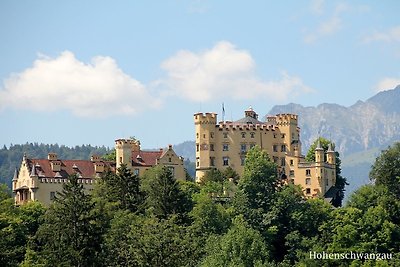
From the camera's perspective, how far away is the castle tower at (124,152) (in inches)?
4222

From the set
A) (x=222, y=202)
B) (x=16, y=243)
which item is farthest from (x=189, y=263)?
(x=222, y=202)

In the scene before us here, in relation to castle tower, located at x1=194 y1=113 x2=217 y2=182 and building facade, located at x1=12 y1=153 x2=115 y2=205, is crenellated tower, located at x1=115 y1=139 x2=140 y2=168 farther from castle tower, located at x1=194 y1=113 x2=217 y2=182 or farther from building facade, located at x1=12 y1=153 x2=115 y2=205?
castle tower, located at x1=194 y1=113 x2=217 y2=182

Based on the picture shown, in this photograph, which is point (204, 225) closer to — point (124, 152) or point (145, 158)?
point (124, 152)

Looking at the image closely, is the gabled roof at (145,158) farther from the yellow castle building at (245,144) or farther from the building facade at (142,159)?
the yellow castle building at (245,144)

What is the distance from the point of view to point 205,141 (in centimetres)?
11406

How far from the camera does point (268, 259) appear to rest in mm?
83188

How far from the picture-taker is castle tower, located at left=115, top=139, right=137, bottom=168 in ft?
352

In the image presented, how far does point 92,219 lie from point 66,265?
478cm

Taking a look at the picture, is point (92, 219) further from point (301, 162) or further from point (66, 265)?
point (301, 162)

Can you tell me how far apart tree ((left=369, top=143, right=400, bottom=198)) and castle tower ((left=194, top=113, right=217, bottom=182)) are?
20579 mm

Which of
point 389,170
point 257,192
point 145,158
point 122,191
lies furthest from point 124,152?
point 389,170

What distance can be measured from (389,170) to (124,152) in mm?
29301

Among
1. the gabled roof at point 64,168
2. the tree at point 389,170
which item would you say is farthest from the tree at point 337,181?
the gabled roof at point 64,168

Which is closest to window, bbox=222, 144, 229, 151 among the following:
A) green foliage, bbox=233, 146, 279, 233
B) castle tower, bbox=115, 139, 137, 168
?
castle tower, bbox=115, 139, 137, 168
